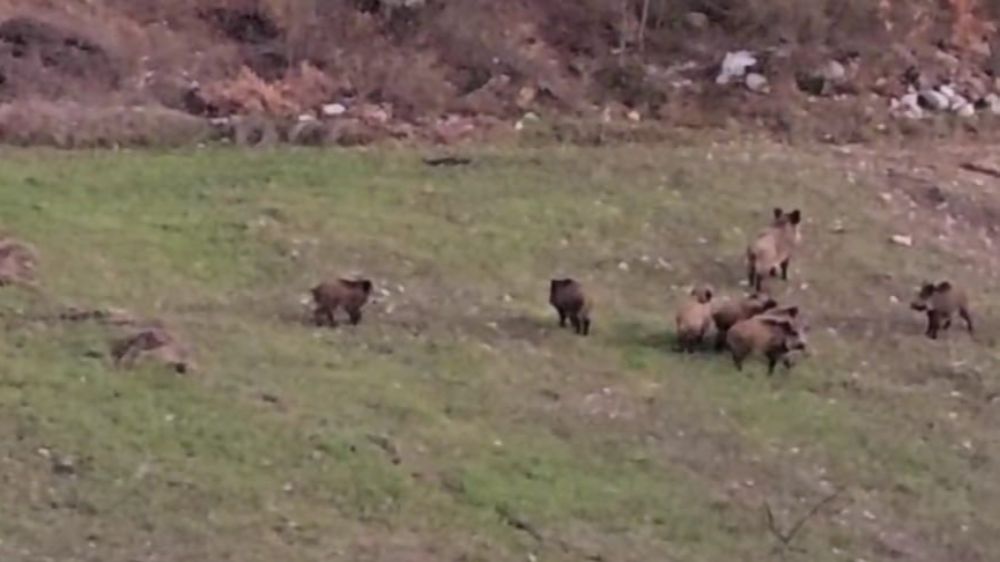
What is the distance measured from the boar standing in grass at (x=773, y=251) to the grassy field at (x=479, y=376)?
0.28 meters

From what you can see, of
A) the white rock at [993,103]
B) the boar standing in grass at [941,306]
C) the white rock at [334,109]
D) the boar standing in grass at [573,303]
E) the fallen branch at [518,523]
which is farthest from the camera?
the white rock at [993,103]

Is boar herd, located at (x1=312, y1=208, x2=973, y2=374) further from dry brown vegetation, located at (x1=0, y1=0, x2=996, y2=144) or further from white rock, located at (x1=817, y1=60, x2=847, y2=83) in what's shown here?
white rock, located at (x1=817, y1=60, x2=847, y2=83)

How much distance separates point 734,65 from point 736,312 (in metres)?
9.51

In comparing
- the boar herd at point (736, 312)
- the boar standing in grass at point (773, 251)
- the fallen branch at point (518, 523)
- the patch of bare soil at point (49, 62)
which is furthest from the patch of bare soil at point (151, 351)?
the patch of bare soil at point (49, 62)

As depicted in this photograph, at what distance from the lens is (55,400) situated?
11992mm

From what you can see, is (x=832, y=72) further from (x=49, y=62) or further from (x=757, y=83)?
(x=49, y=62)

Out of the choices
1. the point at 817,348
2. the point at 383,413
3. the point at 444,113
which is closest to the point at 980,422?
the point at 817,348

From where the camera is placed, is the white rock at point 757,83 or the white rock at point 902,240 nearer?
the white rock at point 902,240

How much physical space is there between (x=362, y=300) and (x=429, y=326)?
51cm

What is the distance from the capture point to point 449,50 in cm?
2272

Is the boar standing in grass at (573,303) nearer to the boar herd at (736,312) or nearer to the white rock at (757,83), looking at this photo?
the boar herd at (736,312)

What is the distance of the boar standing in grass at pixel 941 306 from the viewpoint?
14.3 m

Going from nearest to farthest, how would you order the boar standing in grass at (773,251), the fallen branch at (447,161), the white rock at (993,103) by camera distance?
the boar standing in grass at (773,251) → the fallen branch at (447,161) → the white rock at (993,103)

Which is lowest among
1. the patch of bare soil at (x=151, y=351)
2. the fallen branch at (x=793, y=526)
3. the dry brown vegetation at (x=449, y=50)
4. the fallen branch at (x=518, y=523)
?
the fallen branch at (x=518, y=523)
